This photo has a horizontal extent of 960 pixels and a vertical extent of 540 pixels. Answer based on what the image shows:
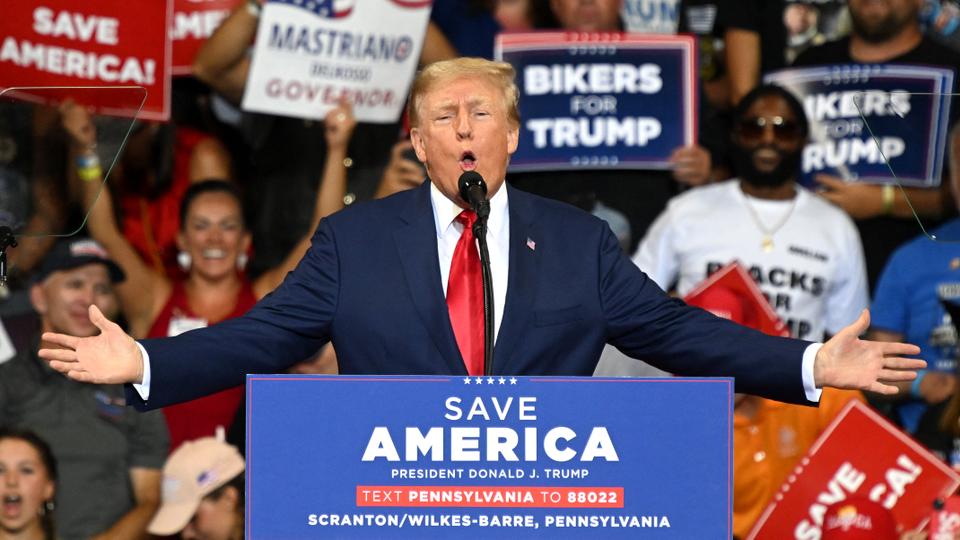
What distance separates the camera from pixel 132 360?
3037 millimetres

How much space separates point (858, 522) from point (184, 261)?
2.63 m

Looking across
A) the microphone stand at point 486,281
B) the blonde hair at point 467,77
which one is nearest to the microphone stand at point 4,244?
the blonde hair at point 467,77

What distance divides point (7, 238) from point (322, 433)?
86 centimetres

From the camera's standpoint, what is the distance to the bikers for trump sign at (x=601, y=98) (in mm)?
6051

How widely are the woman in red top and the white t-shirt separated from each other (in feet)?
3.88

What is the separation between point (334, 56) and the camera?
6000mm

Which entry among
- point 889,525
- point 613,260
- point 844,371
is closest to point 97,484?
point 889,525

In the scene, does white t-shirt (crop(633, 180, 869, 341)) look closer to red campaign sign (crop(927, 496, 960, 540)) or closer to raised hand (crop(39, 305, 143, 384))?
red campaign sign (crop(927, 496, 960, 540))

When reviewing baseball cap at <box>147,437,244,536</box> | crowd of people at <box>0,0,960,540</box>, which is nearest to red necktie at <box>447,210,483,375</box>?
crowd of people at <box>0,0,960,540</box>

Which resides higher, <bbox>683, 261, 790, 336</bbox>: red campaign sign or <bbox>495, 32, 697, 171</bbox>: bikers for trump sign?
<bbox>495, 32, 697, 171</bbox>: bikers for trump sign

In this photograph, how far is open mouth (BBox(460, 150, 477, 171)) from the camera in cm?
320

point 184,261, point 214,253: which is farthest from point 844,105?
point 184,261

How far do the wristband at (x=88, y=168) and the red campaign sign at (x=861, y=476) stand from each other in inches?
96.0

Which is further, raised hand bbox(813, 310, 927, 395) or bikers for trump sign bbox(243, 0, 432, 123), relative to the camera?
bikers for trump sign bbox(243, 0, 432, 123)
